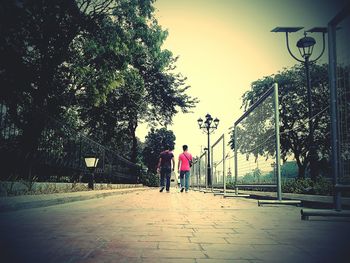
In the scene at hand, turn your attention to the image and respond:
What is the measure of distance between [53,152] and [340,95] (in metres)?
8.36

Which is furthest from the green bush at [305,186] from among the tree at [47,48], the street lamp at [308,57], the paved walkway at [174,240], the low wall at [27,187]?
the tree at [47,48]

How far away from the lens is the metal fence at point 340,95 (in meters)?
4.46

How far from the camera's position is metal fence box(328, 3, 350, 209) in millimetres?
4457

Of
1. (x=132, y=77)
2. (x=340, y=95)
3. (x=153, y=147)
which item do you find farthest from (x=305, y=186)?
(x=153, y=147)

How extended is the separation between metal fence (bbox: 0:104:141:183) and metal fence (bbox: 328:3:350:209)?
651 centimetres

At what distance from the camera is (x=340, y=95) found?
15.2ft

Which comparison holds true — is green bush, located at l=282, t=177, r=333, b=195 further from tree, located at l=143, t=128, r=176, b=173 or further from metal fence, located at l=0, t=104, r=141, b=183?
tree, located at l=143, t=128, r=176, b=173

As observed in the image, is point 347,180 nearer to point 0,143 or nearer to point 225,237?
point 225,237

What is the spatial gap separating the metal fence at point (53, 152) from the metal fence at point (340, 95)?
6.51m

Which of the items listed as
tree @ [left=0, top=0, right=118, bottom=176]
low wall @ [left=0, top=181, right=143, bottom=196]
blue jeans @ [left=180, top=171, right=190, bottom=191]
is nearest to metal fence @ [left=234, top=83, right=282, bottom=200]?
low wall @ [left=0, top=181, right=143, bottom=196]

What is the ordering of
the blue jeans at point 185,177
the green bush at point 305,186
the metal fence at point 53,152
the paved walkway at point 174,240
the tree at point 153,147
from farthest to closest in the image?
the tree at point 153,147
the blue jeans at point 185,177
the green bush at point 305,186
the metal fence at point 53,152
the paved walkway at point 174,240

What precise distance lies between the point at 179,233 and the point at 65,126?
9012 millimetres

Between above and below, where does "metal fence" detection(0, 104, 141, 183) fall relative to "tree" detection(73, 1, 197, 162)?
below

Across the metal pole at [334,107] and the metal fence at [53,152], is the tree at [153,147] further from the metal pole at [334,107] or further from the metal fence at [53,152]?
the metal pole at [334,107]
